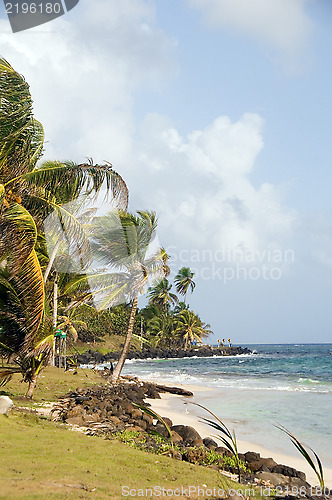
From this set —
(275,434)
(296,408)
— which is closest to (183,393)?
(296,408)

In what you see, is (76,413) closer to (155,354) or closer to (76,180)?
(76,180)

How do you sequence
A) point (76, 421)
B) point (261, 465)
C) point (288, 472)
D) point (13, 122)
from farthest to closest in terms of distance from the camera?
point (13, 122) → point (76, 421) → point (261, 465) → point (288, 472)

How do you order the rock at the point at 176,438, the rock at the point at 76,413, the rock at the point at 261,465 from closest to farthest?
the rock at the point at 261,465, the rock at the point at 176,438, the rock at the point at 76,413

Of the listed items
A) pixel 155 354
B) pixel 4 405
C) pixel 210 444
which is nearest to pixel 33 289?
pixel 4 405

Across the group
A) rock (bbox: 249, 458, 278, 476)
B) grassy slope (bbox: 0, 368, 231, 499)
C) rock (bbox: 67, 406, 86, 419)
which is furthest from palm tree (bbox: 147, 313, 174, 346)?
grassy slope (bbox: 0, 368, 231, 499)

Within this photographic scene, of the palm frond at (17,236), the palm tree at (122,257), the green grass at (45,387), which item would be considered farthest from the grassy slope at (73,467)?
the palm tree at (122,257)

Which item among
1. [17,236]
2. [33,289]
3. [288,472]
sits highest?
[17,236]

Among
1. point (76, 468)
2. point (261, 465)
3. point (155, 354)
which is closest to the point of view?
point (76, 468)

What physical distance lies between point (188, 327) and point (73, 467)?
69007 millimetres

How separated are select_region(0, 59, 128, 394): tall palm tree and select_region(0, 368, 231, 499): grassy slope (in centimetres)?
294

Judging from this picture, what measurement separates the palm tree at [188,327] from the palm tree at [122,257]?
54.7 meters

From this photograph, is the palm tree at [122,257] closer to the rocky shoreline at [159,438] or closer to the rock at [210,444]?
the rocky shoreline at [159,438]

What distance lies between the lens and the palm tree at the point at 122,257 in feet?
60.4

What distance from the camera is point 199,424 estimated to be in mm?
12898
